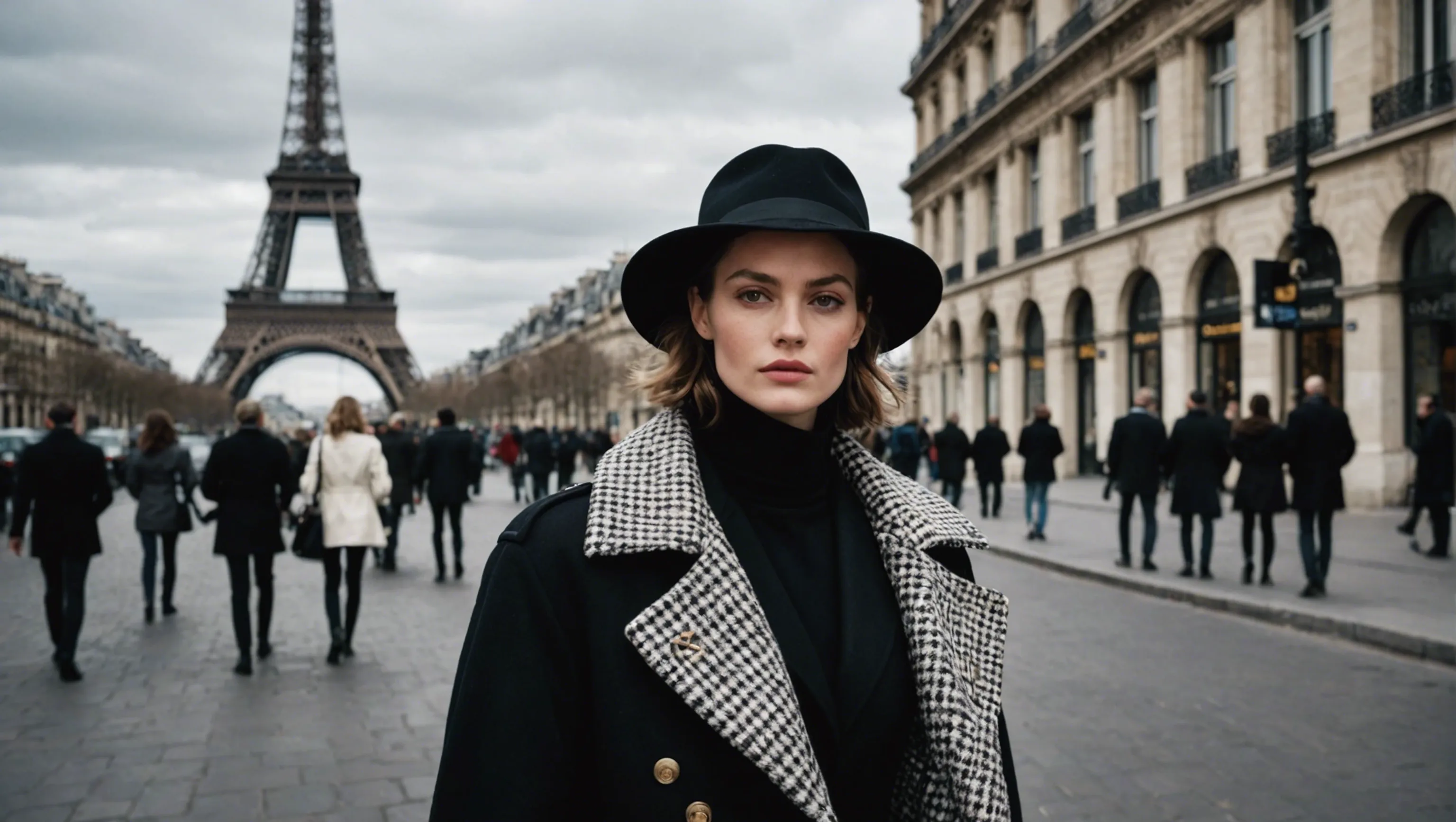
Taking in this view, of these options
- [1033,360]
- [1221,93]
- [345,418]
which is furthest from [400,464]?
[1033,360]

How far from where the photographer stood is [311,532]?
27.8 ft

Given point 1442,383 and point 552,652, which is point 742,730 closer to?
point 552,652

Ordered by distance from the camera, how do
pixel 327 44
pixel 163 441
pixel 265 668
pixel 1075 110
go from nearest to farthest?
1. pixel 265 668
2. pixel 163 441
3. pixel 1075 110
4. pixel 327 44

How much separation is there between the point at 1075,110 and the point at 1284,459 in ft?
63.0

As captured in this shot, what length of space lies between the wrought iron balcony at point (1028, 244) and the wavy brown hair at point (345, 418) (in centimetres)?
2370

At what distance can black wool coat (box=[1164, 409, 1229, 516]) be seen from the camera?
11500mm

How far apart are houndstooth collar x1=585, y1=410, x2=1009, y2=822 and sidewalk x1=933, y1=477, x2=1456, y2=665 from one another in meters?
6.81

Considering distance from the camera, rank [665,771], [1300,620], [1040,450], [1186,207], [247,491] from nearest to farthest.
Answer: [665,771], [247,491], [1300,620], [1040,450], [1186,207]

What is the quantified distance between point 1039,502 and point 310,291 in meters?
69.4

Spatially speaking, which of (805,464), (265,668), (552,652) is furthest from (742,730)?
(265,668)

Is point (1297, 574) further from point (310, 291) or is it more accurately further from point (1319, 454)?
point (310, 291)

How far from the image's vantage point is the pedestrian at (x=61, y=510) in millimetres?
7953

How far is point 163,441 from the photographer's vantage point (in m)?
10.2

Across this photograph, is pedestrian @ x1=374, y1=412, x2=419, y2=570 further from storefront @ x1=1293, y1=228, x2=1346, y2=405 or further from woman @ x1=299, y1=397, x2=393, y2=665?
storefront @ x1=1293, y1=228, x2=1346, y2=405
